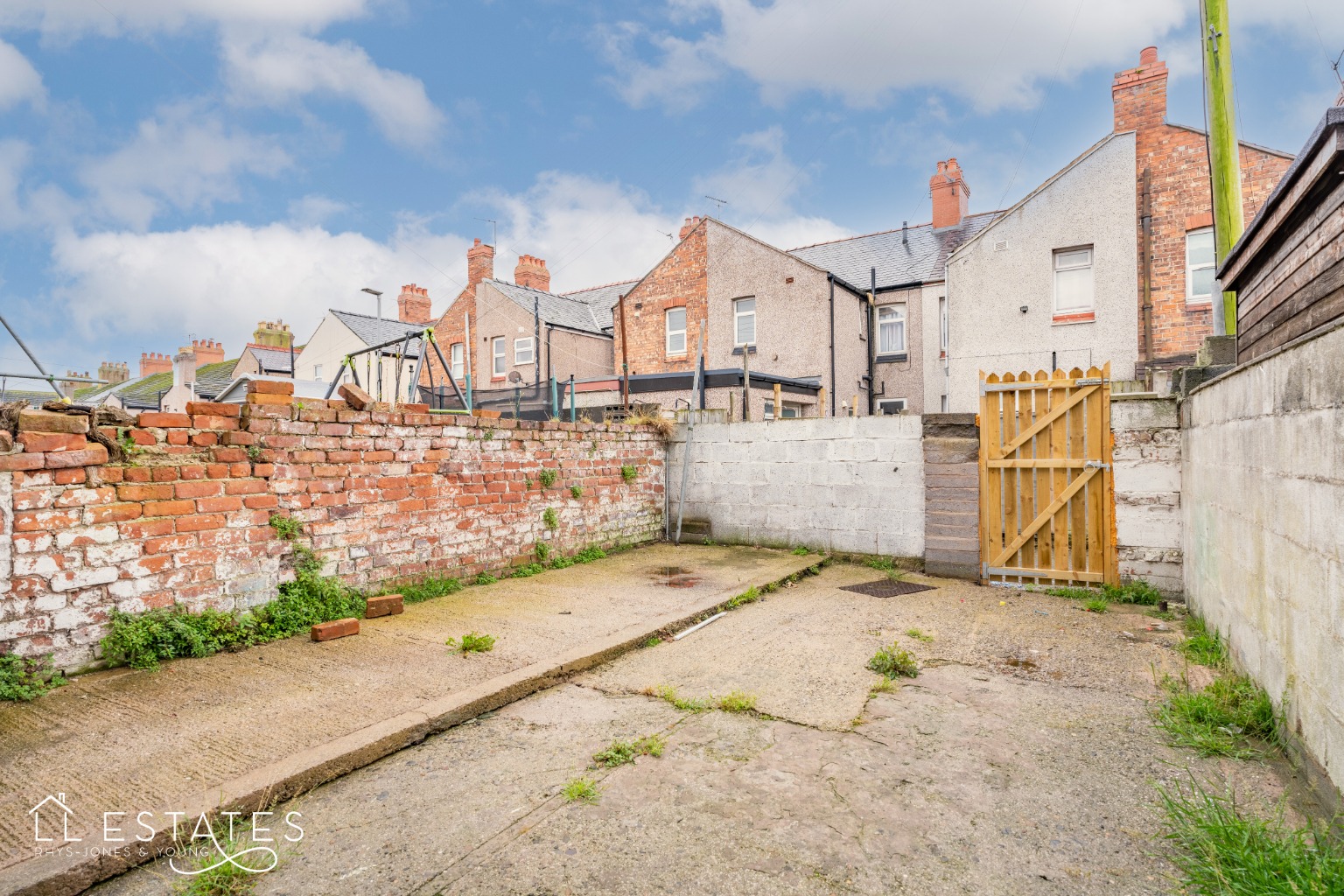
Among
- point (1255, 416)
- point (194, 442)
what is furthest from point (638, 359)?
point (1255, 416)

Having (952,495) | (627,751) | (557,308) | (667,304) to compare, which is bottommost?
(627,751)

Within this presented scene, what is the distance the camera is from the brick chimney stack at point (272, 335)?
96.4 feet

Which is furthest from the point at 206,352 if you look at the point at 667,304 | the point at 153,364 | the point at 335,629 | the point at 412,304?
the point at 335,629

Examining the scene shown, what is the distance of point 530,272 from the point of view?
2533 centimetres

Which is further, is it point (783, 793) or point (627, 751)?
point (627, 751)

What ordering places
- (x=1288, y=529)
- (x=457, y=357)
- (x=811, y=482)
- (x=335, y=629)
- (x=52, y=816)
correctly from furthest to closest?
1. (x=457, y=357)
2. (x=811, y=482)
3. (x=335, y=629)
4. (x=1288, y=529)
5. (x=52, y=816)

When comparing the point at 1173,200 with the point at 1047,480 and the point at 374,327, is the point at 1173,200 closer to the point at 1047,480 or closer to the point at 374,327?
the point at 1047,480

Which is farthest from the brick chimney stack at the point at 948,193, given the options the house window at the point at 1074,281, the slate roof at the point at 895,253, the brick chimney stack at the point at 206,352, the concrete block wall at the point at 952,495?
the brick chimney stack at the point at 206,352

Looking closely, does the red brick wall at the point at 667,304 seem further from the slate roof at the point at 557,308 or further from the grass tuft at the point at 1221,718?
the grass tuft at the point at 1221,718

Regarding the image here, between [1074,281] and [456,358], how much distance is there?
19071 mm

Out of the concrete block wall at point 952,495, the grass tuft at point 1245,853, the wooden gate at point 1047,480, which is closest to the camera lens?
the grass tuft at point 1245,853

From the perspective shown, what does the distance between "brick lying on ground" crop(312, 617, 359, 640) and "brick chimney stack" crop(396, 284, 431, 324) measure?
2540cm

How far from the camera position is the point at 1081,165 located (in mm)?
13516

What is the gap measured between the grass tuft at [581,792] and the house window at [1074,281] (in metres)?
14.2
